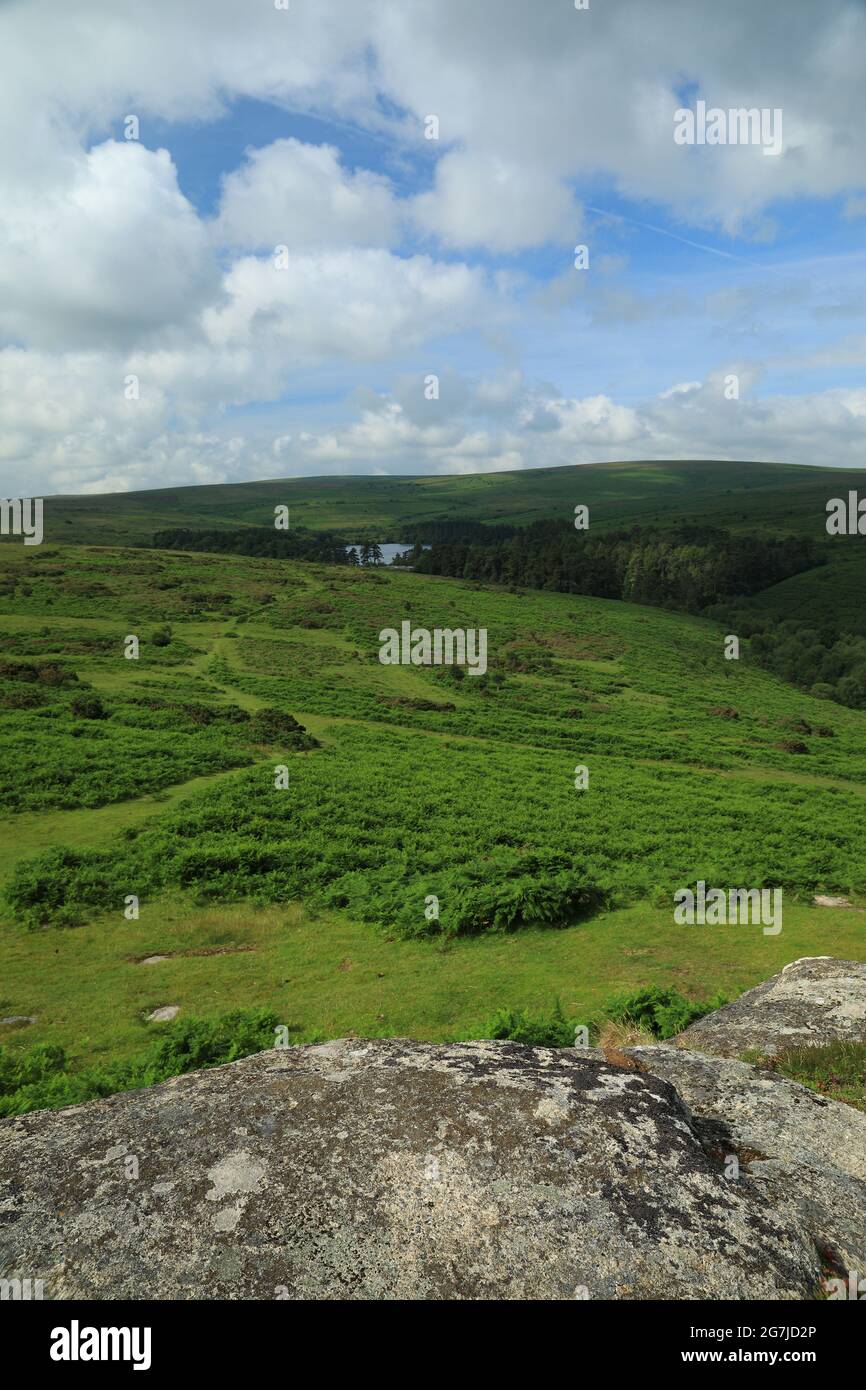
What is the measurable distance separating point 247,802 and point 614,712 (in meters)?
31.8

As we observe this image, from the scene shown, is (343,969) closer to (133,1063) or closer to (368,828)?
(133,1063)

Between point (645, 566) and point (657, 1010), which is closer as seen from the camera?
point (657, 1010)

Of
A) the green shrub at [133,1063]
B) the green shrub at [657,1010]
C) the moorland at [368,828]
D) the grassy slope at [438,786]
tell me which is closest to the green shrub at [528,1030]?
the moorland at [368,828]

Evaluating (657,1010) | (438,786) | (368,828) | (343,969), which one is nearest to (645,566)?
(438,786)

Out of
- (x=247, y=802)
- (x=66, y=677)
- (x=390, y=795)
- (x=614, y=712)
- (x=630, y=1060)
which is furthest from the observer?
(x=614, y=712)

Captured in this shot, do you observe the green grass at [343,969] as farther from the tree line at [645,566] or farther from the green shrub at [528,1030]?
the tree line at [645,566]

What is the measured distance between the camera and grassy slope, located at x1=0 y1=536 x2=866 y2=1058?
15.1 meters

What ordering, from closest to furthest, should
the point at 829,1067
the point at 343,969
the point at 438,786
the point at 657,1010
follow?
the point at 829,1067, the point at 657,1010, the point at 343,969, the point at 438,786

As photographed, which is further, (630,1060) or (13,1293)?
(630,1060)

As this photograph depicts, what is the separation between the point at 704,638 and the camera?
294ft

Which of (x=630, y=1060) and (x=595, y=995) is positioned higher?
(x=630, y=1060)

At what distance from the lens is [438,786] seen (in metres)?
31.7
